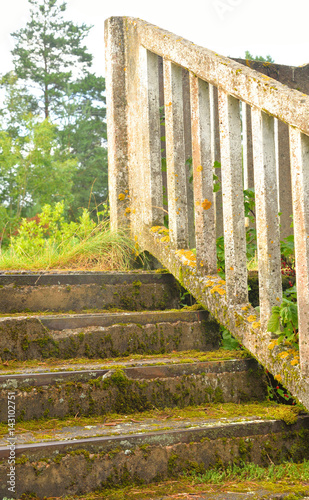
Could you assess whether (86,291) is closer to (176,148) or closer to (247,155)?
(176,148)

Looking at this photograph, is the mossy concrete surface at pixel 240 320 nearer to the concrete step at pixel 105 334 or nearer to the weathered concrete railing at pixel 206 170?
the weathered concrete railing at pixel 206 170

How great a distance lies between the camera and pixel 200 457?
1690 millimetres

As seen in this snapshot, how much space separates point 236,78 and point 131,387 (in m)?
1.46

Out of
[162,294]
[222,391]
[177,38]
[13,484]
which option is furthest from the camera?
[162,294]

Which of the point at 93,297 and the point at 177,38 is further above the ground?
the point at 177,38

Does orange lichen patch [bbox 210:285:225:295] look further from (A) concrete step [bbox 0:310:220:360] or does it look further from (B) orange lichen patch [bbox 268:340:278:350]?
(B) orange lichen patch [bbox 268:340:278:350]

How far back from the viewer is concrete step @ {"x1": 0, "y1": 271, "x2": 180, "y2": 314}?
7.97 feet

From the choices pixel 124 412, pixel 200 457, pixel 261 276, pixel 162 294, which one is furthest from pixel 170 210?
pixel 200 457

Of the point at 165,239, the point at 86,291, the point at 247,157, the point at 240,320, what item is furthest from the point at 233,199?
the point at 247,157

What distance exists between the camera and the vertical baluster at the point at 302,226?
1.65 m

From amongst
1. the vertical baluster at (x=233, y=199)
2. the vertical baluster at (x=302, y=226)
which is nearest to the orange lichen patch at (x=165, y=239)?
the vertical baluster at (x=233, y=199)

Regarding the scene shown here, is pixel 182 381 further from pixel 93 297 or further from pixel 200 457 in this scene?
pixel 93 297

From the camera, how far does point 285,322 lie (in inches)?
70.6

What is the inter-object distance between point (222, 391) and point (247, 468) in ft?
1.33
